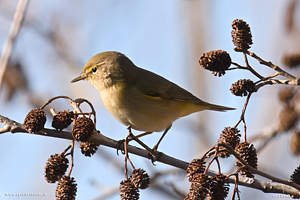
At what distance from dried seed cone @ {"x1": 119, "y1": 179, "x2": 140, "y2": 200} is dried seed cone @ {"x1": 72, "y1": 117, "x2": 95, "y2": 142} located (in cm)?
38

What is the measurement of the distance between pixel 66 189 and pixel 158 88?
210cm

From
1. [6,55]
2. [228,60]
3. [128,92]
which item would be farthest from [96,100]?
[228,60]

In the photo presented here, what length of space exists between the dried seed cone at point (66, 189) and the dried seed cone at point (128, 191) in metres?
0.34

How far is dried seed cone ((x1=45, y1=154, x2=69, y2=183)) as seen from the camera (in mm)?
2154

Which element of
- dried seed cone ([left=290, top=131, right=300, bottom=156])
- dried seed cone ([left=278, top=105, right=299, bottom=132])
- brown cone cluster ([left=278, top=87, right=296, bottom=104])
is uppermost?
brown cone cluster ([left=278, top=87, right=296, bottom=104])

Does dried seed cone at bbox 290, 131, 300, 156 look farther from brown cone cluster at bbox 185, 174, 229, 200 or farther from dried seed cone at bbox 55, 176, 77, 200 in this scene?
dried seed cone at bbox 55, 176, 77, 200

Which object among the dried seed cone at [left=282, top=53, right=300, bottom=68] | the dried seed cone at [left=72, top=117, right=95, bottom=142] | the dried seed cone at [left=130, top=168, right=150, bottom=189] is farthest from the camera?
the dried seed cone at [left=282, top=53, right=300, bottom=68]

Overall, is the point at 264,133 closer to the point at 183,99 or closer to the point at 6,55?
the point at 183,99

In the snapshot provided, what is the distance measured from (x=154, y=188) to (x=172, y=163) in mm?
948

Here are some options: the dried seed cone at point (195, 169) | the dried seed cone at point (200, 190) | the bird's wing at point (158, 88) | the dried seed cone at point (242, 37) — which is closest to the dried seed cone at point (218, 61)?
the dried seed cone at point (242, 37)

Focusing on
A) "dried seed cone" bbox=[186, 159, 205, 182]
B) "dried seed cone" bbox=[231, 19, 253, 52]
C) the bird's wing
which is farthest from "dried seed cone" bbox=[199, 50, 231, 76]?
the bird's wing

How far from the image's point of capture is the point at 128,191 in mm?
1843

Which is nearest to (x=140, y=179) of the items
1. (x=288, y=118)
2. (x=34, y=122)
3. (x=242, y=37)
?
(x=34, y=122)

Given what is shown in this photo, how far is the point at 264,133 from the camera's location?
3.26 m
